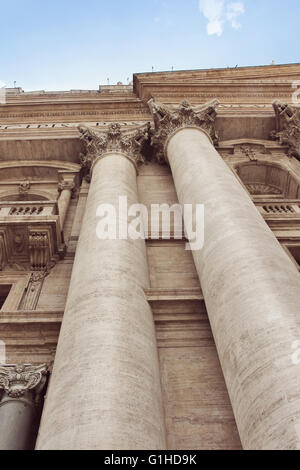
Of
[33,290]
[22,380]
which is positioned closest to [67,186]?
[33,290]

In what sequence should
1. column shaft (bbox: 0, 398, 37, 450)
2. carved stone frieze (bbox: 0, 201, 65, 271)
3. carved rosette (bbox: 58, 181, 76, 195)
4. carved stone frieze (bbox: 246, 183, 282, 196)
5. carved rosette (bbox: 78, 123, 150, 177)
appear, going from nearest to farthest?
column shaft (bbox: 0, 398, 37, 450) < carved stone frieze (bbox: 0, 201, 65, 271) < carved rosette (bbox: 78, 123, 150, 177) < carved rosette (bbox: 58, 181, 76, 195) < carved stone frieze (bbox: 246, 183, 282, 196)

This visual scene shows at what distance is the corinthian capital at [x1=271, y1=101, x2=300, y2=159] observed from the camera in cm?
1341

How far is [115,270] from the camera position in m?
6.11

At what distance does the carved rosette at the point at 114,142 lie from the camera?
11.4m

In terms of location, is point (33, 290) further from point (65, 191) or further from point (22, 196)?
point (22, 196)

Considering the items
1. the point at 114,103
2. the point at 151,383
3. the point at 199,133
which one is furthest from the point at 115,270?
the point at 114,103

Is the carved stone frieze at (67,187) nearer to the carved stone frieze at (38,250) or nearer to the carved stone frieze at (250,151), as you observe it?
the carved stone frieze at (38,250)

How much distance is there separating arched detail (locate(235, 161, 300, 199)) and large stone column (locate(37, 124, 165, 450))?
273 inches

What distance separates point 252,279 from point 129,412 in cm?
222

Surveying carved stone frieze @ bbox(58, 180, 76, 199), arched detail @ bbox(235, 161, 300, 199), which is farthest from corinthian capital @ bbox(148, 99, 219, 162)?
carved stone frieze @ bbox(58, 180, 76, 199)

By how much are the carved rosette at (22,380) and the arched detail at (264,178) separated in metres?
9.07

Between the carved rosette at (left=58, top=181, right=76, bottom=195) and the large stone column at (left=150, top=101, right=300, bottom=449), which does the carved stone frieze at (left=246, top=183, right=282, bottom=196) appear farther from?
the carved rosette at (left=58, top=181, right=76, bottom=195)

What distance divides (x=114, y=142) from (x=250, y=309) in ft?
25.5

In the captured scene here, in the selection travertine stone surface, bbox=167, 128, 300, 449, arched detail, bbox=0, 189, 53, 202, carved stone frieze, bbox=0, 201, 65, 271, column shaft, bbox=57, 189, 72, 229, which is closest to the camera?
travertine stone surface, bbox=167, 128, 300, 449
